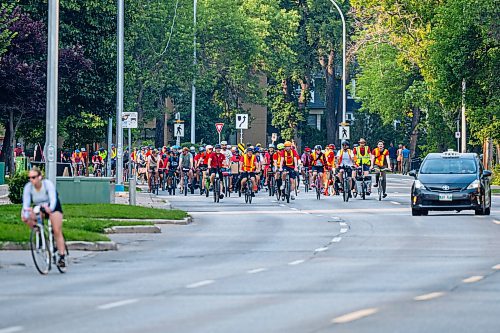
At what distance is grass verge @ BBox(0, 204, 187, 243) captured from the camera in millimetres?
26250

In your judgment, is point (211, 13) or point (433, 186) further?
point (211, 13)

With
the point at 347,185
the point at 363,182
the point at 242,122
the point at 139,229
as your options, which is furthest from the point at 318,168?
the point at 242,122

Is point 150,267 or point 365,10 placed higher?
point 365,10

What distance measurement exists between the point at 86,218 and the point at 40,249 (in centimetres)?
1094

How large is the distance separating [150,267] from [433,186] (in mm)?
15123

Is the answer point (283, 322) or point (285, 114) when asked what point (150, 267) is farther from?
point (285, 114)

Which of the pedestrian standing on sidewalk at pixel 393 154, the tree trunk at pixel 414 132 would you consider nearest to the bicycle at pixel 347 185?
the pedestrian standing on sidewalk at pixel 393 154

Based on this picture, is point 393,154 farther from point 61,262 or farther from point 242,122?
point 61,262

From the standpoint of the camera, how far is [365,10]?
257ft

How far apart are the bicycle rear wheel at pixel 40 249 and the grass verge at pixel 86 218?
475cm

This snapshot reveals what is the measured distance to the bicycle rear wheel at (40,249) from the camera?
20391mm

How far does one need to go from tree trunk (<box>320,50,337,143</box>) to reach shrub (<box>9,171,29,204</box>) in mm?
67939

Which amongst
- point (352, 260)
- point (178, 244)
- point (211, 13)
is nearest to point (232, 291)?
point (352, 260)

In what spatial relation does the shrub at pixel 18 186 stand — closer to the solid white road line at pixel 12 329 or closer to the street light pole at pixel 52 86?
the street light pole at pixel 52 86
